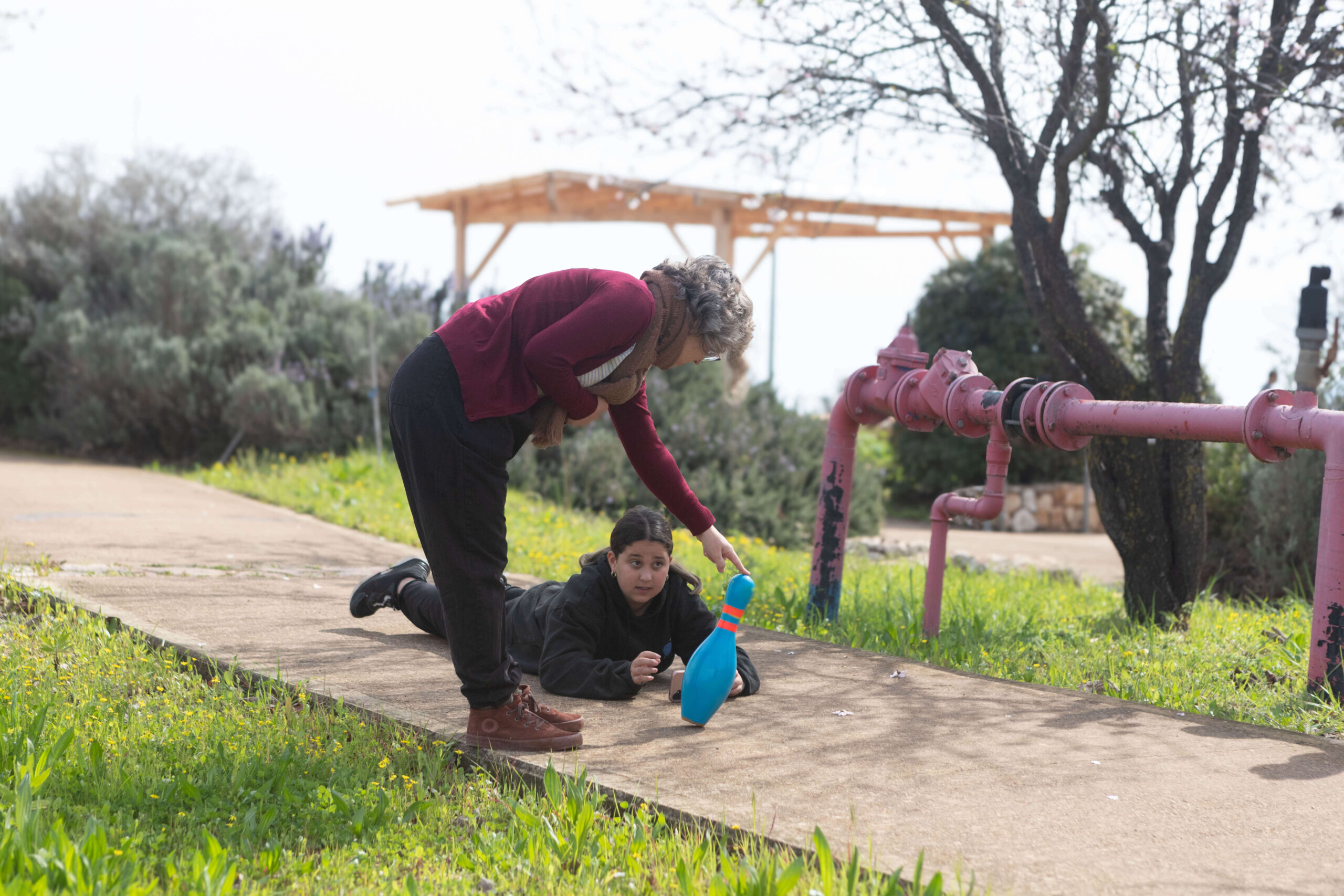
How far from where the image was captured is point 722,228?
15.7 meters

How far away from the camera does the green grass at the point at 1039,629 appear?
13.0 ft

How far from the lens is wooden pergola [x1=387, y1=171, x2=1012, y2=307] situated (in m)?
15.1

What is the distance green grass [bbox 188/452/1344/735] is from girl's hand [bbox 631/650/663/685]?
1434 millimetres

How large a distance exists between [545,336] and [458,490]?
0.44 m

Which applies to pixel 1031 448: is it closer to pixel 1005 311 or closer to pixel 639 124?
pixel 1005 311

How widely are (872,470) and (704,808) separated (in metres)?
9.02

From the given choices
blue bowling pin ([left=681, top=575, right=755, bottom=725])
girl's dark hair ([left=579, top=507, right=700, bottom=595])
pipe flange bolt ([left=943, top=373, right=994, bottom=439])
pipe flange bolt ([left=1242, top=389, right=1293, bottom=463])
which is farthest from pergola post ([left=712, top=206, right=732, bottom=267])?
blue bowling pin ([left=681, top=575, right=755, bottom=725])

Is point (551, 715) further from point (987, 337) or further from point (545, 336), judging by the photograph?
point (987, 337)

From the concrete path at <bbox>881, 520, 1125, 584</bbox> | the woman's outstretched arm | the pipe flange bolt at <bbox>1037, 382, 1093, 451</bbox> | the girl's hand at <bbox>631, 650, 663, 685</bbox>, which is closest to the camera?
the woman's outstretched arm

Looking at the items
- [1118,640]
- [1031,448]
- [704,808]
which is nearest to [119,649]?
[704,808]

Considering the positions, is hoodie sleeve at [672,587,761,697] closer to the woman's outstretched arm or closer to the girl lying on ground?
the girl lying on ground

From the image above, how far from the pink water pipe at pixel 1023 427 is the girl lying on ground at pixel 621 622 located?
1350 millimetres

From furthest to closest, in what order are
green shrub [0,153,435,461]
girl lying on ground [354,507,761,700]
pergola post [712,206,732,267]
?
pergola post [712,206,732,267] < green shrub [0,153,435,461] < girl lying on ground [354,507,761,700]

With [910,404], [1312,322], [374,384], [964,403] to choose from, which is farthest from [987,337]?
[964,403]
